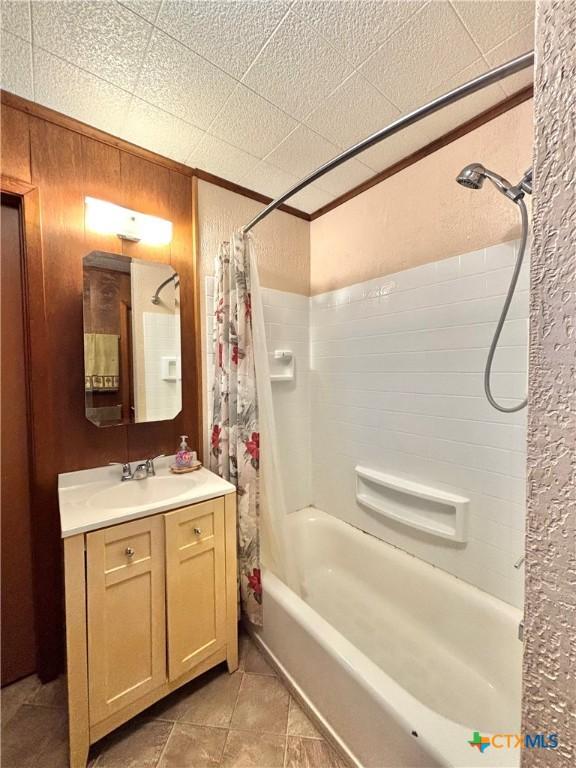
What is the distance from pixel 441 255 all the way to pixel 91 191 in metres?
1.58

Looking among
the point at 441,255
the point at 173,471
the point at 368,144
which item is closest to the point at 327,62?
the point at 368,144

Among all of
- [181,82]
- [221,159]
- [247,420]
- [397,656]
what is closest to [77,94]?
[181,82]

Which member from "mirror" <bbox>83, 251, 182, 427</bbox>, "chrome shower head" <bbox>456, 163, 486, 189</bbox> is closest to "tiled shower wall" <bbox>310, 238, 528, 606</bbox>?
"chrome shower head" <bbox>456, 163, 486, 189</bbox>

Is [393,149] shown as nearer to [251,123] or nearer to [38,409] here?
[251,123]

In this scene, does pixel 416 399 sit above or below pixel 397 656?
above

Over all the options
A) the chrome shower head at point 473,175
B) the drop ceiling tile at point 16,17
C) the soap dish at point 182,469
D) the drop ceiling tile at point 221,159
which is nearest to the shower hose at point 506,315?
the chrome shower head at point 473,175

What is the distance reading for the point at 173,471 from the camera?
1521 millimetres

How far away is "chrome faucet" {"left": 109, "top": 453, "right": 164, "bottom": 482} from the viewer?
56.1 inches

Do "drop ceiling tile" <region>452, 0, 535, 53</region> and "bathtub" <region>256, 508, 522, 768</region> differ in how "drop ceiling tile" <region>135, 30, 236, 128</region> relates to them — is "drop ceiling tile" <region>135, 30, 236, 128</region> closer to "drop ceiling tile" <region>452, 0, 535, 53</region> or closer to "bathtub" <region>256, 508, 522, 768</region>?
"drop ceiling tile" <region>452, 0, 535, 53</region>

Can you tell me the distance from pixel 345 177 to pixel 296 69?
668mm

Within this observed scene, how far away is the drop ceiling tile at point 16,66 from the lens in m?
1.02

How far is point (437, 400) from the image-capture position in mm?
1478

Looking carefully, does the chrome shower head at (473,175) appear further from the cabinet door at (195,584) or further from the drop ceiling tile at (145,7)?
the cabinet door at (195,584)

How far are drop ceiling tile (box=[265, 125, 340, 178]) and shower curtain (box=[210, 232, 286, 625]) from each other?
456 millimetres
